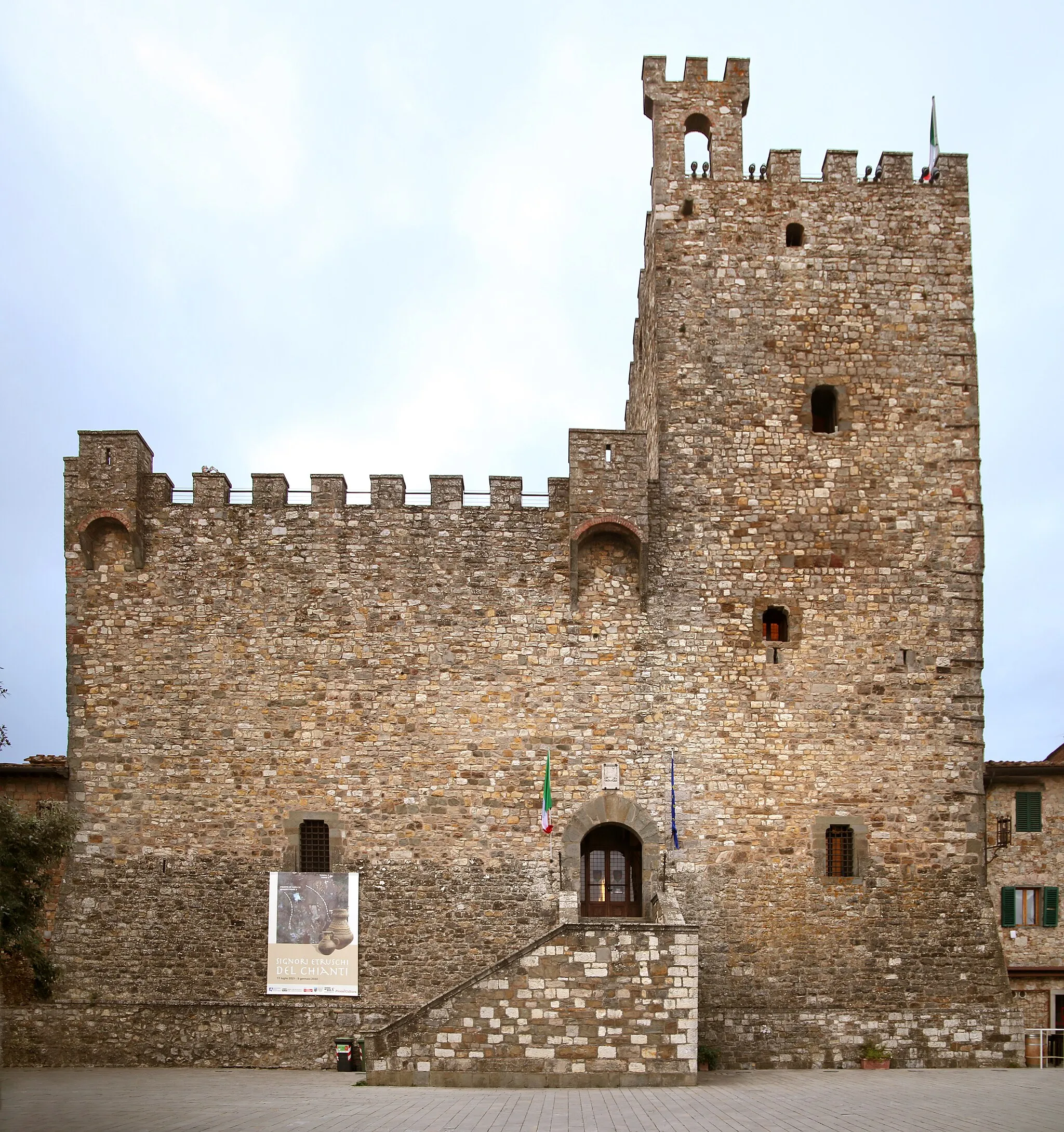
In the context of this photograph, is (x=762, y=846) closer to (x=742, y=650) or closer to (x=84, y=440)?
(x=742, y=650)

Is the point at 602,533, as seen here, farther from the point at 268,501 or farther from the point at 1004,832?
the point at 1004,832

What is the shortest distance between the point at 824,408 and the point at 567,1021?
12.3m

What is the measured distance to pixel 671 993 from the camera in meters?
17.9

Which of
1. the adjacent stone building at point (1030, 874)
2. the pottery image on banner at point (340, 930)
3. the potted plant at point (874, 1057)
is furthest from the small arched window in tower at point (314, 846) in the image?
the adjacent stone building at point (1030, 874)

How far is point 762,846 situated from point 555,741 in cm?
405

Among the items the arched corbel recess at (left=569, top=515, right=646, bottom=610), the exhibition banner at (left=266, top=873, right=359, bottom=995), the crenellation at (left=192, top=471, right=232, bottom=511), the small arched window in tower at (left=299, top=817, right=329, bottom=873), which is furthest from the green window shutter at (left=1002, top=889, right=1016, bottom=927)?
the crenellation at (left=192, top=471, right=232, bottom=511)

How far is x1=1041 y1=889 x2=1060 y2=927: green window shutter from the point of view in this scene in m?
25.2

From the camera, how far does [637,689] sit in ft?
69.7

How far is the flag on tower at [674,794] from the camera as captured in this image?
67.8ft

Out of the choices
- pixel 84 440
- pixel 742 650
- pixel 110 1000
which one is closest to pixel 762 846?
pixel 742 650

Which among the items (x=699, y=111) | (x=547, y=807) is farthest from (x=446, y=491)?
(x=699, y=111)

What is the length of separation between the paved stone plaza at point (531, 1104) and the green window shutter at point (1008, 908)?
20.9ft

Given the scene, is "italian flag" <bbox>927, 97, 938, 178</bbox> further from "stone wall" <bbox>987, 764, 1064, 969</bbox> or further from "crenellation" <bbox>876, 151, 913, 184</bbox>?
"stone wall" <bbox>987, 764, 1064, 969</bbox>

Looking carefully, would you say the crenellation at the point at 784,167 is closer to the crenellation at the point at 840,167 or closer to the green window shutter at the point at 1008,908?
the crenellation at the point at 840,167
